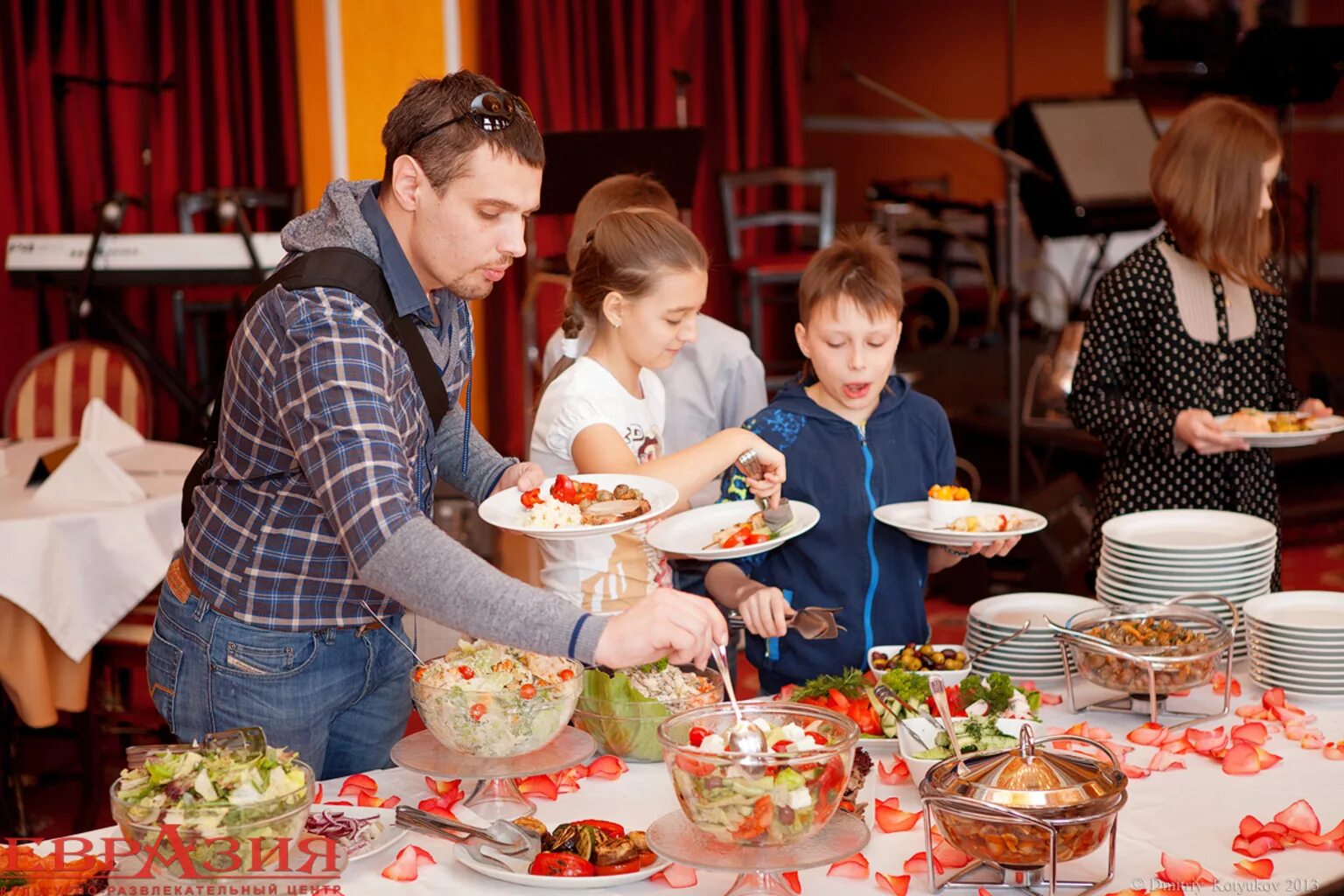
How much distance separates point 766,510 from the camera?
219 centimetres

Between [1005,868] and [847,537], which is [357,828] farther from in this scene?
[847,537]

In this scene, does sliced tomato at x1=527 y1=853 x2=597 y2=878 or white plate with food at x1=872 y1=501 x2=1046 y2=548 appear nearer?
sliced tomato at x1=527 y1=853 x2=597 y2=878

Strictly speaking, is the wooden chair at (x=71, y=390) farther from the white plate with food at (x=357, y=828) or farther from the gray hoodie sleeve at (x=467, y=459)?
the white plate with food at (x=357, y=828)

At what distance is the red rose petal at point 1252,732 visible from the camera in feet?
5.99

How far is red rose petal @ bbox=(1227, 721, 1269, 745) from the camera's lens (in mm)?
1826

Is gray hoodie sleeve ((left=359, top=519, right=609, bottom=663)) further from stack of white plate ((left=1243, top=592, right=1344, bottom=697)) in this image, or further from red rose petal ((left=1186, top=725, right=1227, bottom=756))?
stack of white plate ((left=1243, top=592, right=1344, bottom=697))

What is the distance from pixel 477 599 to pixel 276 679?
489 millimetres

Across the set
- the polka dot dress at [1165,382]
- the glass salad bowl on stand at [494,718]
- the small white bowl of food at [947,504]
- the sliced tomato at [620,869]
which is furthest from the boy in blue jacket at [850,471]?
the sliced tomato at [620,869]

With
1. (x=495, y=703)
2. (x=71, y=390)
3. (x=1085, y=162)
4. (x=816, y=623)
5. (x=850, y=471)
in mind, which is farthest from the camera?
(x=1085, y=162)

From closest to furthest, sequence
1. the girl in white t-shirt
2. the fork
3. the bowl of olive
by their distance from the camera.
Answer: the bowl of olive
the fork
the girl in white t-shirt

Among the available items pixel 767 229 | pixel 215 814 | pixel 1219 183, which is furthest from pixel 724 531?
pixel 767 229

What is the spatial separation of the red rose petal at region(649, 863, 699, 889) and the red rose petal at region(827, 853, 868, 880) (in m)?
0.15

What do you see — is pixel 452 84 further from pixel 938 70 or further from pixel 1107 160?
pixel 938 70

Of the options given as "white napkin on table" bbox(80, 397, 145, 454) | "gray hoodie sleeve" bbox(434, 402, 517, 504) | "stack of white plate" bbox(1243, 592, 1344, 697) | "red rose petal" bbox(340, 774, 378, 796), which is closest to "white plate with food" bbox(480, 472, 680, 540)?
"gray hoodie sleeve" bbox(434, 402, 517, 504)
